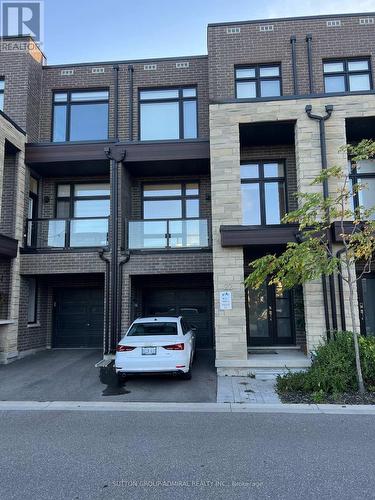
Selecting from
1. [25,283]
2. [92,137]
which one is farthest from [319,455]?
[92,137]

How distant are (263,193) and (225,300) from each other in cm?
379

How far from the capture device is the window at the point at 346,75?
40.5 ft

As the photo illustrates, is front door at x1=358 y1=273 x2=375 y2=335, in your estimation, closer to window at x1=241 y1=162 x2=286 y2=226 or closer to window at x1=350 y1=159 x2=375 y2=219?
window at x1=350 y1=159 x2=375 y2=219

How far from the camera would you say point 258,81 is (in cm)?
1246

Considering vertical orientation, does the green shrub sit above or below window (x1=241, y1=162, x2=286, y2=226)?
below

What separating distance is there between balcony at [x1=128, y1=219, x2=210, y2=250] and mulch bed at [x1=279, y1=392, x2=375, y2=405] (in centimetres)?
560

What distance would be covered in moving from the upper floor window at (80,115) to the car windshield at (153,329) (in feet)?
25.0

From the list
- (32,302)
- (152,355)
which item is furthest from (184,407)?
(32,302)

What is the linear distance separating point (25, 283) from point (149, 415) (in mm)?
7523

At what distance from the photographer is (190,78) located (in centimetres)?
1326

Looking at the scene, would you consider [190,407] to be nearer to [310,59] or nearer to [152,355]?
[152,355]

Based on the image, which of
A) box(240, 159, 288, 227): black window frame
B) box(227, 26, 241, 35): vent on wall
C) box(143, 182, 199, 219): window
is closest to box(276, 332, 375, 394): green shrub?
box(240, 159, 288, 227): black window frame

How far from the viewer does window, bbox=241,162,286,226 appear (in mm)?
10961

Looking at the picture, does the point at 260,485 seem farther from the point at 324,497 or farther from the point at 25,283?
the point at 25,283
